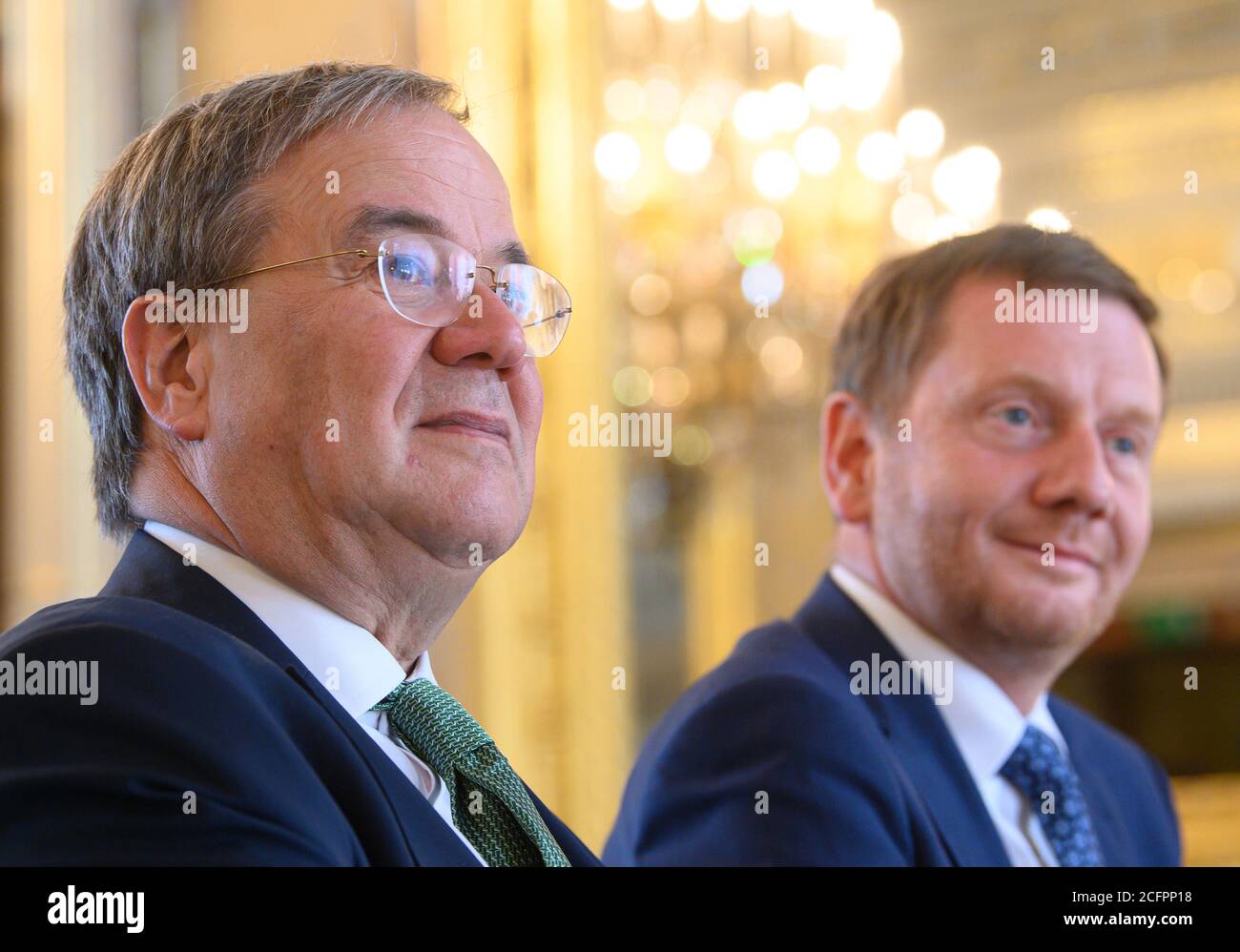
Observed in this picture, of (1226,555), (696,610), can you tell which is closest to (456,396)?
(696,610)

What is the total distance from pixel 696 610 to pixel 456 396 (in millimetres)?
5715

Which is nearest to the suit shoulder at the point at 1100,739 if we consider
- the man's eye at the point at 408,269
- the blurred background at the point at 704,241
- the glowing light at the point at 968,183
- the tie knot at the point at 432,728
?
the blurred background at the point at 704,241

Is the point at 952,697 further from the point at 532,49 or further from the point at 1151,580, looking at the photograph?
the point at 1151,580

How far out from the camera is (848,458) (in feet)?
5.87

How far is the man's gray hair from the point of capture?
3.83 feet

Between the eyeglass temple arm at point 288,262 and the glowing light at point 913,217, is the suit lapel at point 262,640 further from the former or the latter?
the glowing light at point 913,217

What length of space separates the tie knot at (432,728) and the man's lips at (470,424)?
0.23m

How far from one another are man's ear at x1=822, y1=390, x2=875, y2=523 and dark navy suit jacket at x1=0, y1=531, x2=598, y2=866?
0.91 meters

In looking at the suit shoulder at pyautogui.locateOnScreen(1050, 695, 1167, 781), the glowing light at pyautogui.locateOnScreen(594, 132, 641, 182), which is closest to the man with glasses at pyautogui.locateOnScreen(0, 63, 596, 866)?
the suit shoulder at pyautogui.locateOnScreen(1050, 695, 1167, 781)

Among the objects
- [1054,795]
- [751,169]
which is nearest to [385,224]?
[1054,795]

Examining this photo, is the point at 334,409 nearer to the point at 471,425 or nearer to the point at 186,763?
the point at 471,425

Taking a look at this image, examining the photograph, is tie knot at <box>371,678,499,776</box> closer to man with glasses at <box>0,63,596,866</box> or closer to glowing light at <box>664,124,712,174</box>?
man with glasses at <box>0,63,596,866</box>

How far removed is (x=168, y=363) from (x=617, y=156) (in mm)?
3244

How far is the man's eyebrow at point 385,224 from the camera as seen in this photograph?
3.80 ft
